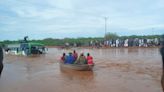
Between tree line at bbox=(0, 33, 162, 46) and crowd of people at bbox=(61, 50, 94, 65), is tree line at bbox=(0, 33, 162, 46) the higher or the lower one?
the higher one

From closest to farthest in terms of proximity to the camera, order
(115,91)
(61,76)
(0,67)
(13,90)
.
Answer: (0,67) → (115,91) → (13,90) → (61,76)

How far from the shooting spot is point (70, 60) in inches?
778

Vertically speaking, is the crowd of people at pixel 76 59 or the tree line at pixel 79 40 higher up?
the tree line at pixel 79 40

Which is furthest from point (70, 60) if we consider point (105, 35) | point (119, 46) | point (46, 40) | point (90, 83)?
point (46, 40)

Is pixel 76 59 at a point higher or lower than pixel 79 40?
lower

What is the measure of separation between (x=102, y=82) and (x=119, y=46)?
1378 inches

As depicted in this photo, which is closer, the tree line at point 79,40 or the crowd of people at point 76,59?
the crowd of people at point 76,59

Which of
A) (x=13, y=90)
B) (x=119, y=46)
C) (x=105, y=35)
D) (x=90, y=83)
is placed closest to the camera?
(x=13, y=90)

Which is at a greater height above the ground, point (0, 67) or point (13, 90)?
point (0, 67)

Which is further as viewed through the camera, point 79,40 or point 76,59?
point 79,40

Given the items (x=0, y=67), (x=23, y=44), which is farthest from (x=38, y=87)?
(x=23, y=44)

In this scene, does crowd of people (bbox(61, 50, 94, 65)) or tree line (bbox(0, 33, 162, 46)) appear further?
tree line (bbox(0, 33, 162, 46))

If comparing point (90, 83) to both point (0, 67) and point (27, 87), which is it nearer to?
point (27, 87)

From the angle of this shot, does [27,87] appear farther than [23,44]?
No
